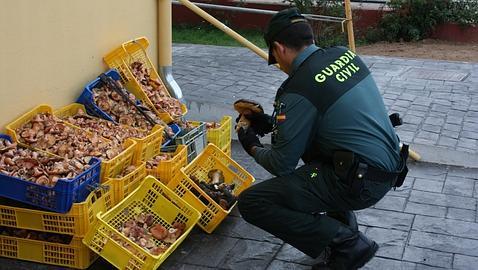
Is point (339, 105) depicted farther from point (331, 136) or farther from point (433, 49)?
point (433, 49)

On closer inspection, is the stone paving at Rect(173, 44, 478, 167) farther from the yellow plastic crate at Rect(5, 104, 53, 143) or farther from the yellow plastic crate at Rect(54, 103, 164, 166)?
the yellow plastic crate at Rect(5, 104, 53, 143)

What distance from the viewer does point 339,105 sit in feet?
13.2

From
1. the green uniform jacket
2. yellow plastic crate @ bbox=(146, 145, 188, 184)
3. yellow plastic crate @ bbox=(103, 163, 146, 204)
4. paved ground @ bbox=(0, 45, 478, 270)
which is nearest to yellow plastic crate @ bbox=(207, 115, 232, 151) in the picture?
paved ground @ bbox=(0, 45, 478, 270)

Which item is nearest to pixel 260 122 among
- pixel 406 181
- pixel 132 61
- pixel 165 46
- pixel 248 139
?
pixel 248 139

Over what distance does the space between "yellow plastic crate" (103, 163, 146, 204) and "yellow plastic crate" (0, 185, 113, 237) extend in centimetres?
15

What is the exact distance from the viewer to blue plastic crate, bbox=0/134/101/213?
160 inches

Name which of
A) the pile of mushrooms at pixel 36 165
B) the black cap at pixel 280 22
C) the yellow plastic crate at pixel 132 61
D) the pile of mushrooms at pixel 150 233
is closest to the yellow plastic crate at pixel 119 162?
the pile of mushrooms at pixel 36 165

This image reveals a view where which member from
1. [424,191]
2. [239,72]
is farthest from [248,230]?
[239,72]

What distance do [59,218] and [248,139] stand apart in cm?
127

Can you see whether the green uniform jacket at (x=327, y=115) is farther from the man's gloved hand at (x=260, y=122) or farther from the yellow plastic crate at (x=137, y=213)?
the yellow plastic crate at (x=137, y=213)

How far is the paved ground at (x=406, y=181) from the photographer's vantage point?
4.66 m

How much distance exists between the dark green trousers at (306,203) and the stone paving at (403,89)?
106 inches

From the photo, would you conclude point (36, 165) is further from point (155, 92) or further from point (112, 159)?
point (155, 92)

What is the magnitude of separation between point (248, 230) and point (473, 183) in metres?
2.29
